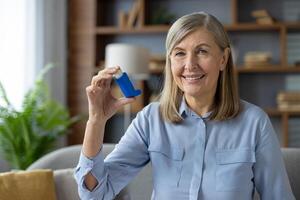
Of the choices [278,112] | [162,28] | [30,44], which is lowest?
[278,112]

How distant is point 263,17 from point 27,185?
304 centimetres

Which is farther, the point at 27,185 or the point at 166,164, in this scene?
the point at 27,185

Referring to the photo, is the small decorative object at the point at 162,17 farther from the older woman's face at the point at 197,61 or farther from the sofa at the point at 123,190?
the older woman's face at the point at 197,61

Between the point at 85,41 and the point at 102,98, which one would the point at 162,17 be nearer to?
the point at 85,41

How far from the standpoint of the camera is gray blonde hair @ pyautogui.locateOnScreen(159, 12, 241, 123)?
4.70ft

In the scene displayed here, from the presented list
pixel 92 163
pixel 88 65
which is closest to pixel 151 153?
pixel 92 163

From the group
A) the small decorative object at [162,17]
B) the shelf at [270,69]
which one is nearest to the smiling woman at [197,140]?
the shelf at [270,69]

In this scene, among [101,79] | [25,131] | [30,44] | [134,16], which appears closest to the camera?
[101,79]

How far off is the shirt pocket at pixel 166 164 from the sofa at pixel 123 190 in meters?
0.46

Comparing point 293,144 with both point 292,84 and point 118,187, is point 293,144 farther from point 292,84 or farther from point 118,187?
point 118,187

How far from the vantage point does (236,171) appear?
1424mm

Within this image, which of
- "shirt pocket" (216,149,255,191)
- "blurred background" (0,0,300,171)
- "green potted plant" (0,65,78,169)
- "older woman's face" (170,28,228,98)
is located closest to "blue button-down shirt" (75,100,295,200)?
"shirt pocket" (216,149,255,191)

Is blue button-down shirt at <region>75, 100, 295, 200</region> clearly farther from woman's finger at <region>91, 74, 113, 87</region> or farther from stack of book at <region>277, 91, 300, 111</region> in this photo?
stack of book at <region>277, 91, 300, 111</region>

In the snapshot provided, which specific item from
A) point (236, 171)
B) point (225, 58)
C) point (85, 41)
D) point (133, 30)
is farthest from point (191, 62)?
point (85, 41)
